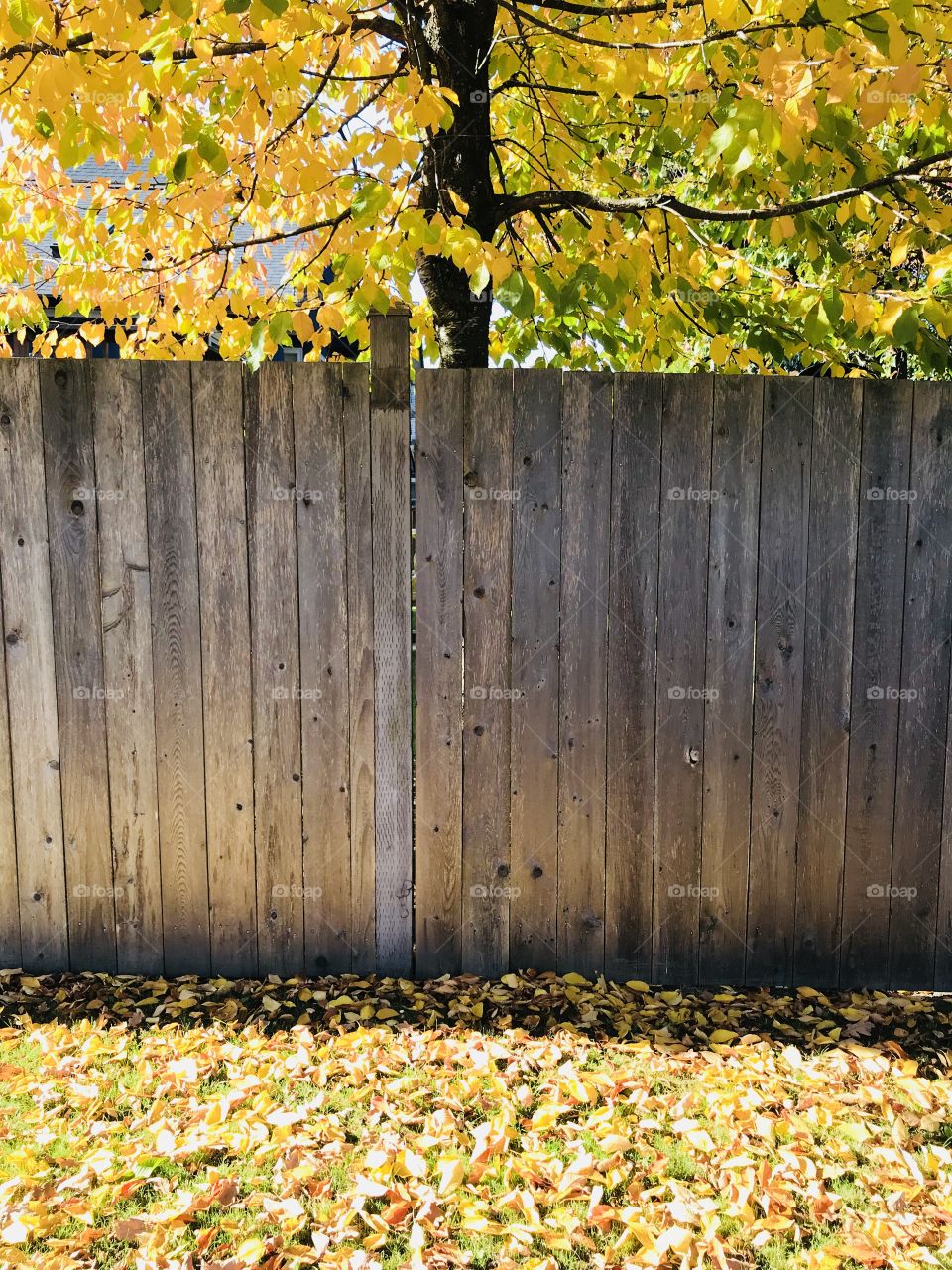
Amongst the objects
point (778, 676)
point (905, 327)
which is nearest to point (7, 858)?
point (778, 676)

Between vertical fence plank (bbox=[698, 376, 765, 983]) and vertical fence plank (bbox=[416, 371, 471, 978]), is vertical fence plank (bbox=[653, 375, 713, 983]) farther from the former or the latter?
vertical fence plank (bbox=[416, 371, 471, 978])

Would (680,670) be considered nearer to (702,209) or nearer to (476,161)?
(702,209)

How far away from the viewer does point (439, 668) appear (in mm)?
3488

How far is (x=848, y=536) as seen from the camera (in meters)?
3.47

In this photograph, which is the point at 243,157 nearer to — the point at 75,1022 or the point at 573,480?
the point at 573,480

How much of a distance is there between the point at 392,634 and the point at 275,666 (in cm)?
43

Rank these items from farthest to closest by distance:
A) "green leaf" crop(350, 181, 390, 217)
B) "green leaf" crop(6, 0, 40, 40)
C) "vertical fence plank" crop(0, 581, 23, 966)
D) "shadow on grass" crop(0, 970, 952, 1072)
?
"vertical fence plank" crop(0, 581, 23, 966) < "shadow on grass" crop(0, 970, 952, 1072) < "green leaf" crop(350, 181, 390, 217) < "green leaf" crop(6, 0, 40, 40)

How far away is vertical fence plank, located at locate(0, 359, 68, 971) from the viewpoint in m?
3.42

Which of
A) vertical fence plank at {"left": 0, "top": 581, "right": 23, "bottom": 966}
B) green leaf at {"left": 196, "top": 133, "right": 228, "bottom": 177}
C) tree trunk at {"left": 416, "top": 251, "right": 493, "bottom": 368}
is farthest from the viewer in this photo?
tree trunk at {"left": 416, "top": 251, "right": 493, "bottom": 368}

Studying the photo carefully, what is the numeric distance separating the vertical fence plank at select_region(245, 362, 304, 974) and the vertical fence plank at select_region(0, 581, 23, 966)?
0.89 m

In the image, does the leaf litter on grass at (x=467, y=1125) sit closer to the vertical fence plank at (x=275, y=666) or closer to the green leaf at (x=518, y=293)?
the vertical fence plank at (x=275, y=666)

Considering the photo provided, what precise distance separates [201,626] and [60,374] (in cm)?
99

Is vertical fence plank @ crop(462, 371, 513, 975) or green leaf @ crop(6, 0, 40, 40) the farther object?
vertical fence plank @ crop(462, 371, 513, 975)

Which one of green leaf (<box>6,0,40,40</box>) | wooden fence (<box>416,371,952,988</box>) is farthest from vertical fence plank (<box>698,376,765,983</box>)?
green leaf (<box>6,0,40,40</box>)
